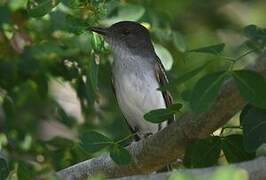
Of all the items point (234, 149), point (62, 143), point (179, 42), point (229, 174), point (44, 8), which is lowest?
point (62, 143)

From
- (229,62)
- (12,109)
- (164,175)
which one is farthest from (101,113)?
(164,175)

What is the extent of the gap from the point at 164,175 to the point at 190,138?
0.92m

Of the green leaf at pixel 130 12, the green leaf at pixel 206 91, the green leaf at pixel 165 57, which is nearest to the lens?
the green leaf at pixel 206 91

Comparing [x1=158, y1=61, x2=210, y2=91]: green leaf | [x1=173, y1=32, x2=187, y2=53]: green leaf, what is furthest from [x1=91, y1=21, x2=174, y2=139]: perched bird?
[x1=158, y1=61, x2=210, y2=91]: green leaf

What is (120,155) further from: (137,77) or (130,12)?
(137,77)

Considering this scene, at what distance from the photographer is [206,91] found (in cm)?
307

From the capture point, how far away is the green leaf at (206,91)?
10.0 ft

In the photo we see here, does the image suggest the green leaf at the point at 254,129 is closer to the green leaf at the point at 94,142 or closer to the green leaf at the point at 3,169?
the green leaf at the point at 94,142

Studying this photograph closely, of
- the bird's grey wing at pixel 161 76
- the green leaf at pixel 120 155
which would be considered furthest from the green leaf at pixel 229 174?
the bird's grey wing at pixel 161 76

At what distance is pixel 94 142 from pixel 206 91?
0.78 metres

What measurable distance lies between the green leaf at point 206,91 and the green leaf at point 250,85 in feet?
0.18

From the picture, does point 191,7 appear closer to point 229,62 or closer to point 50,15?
point 50,15

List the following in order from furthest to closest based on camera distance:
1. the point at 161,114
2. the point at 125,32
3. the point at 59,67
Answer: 1. the point at 125,32
2. the point at 59,67
3. the point at 161,114

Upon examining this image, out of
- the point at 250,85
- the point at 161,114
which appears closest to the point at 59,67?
the point at 161,114
